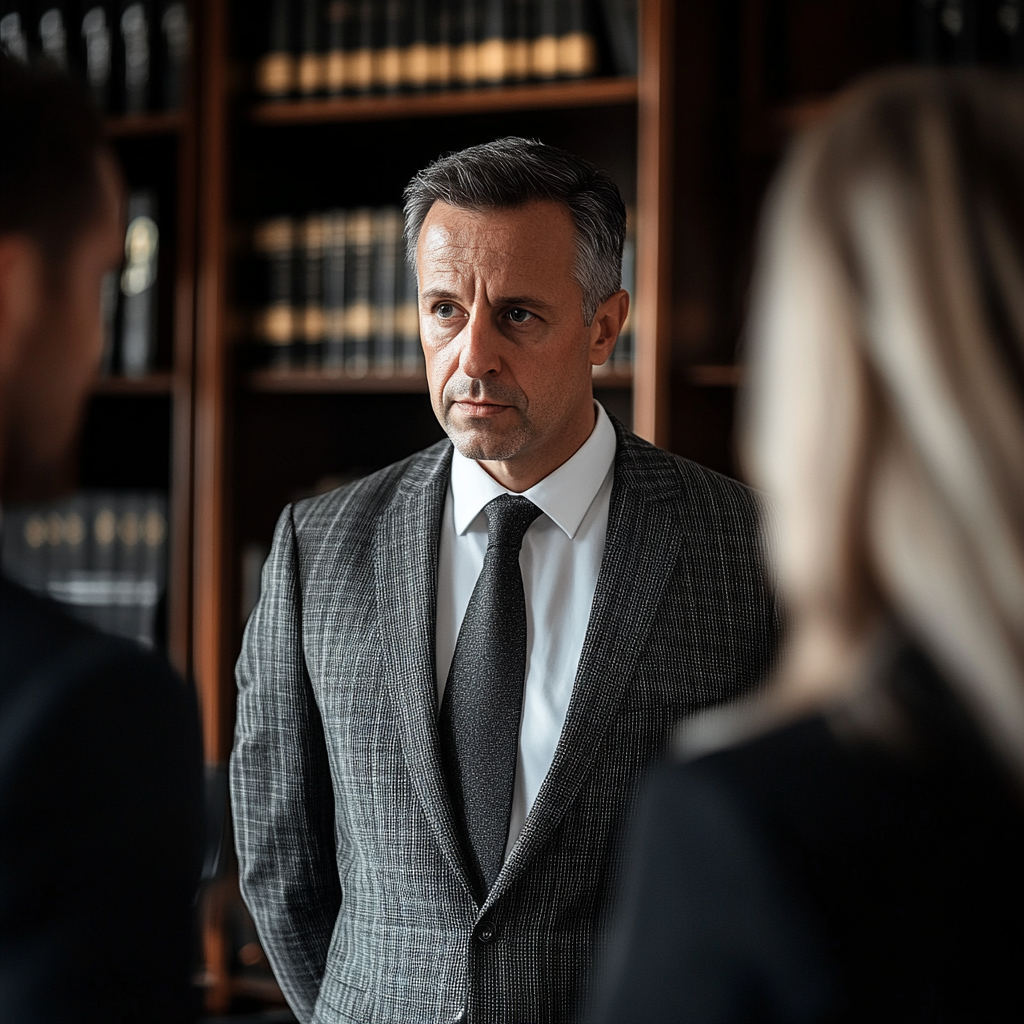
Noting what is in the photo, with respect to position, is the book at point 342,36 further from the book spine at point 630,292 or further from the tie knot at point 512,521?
the tie knot at point 512,521

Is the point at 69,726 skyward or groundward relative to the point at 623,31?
groundward

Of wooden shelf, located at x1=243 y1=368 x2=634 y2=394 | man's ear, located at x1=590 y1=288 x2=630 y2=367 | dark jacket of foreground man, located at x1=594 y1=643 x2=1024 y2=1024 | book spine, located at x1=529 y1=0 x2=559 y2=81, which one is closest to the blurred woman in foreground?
dark jacket of foreground man, located at x1=594 y1=643 x2=1024 y2=1024

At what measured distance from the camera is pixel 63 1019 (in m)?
0.65

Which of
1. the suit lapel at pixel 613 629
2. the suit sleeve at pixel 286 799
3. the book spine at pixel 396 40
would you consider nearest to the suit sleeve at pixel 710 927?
the suit lapel at pixel 613 629

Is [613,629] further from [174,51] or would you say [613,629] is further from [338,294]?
[174,51]

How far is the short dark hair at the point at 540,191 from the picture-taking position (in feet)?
4.94

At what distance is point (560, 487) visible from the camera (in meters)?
1.50

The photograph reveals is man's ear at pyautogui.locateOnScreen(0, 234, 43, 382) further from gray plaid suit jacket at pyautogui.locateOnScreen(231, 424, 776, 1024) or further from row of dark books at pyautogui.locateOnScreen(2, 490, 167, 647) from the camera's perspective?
row of dark books at pyautogui.locateOnScreen(2, 490, 167, 647)

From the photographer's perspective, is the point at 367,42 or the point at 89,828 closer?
the point at 89,828

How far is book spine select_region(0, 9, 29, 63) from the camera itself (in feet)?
9.12

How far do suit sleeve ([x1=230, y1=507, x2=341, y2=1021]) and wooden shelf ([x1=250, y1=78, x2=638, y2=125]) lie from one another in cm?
129

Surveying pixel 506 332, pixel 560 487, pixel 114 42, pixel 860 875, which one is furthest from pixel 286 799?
pixel 114 42

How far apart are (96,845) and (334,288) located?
2.12 meters

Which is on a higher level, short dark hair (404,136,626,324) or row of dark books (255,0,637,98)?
row of dark books (255,0,637,98)
